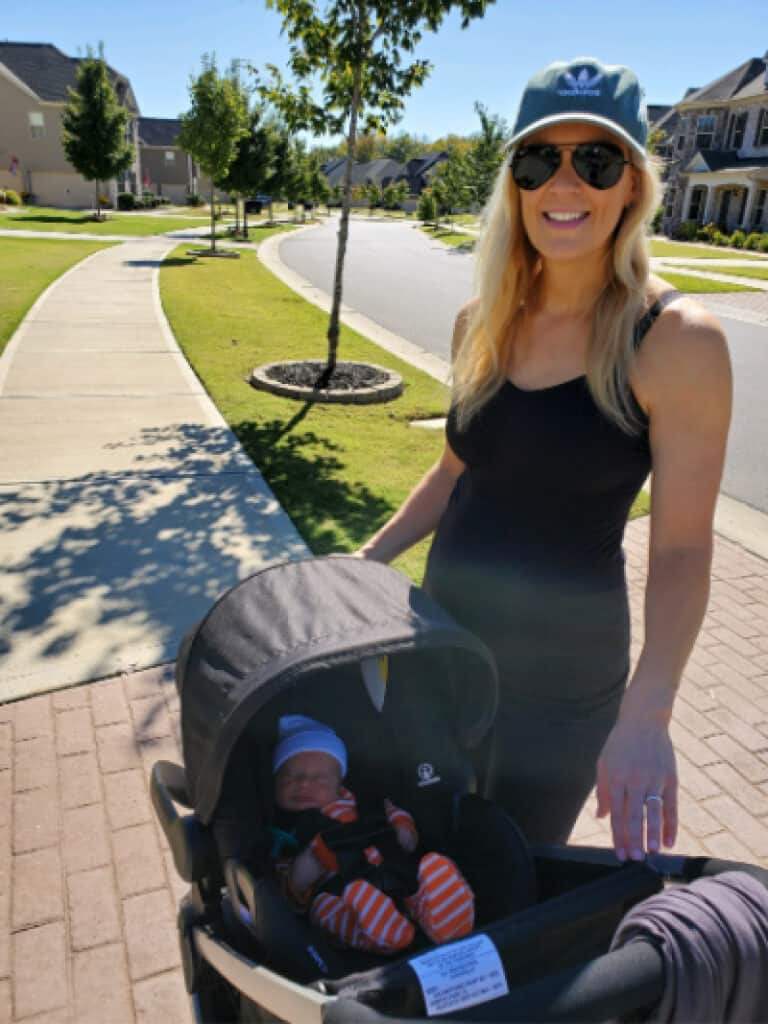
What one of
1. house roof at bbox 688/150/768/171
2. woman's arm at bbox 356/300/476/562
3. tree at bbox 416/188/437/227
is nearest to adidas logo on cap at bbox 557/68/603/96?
woman's arm at bbox 356/300/476/562

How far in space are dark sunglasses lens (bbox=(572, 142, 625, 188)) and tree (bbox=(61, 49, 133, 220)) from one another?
4459 centimetres

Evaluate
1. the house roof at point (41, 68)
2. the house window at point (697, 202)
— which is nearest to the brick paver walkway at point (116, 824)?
the house window at point (697, 202)

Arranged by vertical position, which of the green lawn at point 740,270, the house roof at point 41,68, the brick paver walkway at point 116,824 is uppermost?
the house roof at point 41,68

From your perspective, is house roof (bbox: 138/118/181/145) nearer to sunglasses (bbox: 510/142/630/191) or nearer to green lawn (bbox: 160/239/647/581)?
green lawn (bbox: 160/239/647/581)

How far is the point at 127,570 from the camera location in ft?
15.8

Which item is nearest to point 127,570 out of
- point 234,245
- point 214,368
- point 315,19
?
point 214,368

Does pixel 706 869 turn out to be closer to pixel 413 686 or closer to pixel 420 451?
pixel 413 686

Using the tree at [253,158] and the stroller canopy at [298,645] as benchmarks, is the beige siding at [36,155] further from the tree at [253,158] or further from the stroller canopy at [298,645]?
the stroller canopy at [298,645]

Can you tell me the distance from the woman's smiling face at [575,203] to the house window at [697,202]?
54.6m

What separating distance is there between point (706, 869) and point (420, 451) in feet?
20.0

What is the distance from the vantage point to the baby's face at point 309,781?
181cm

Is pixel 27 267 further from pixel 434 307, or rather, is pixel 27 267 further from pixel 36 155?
pixel 36 155

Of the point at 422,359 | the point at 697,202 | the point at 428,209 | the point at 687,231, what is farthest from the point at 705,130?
the point at 422,359

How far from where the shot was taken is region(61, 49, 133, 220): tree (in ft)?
127
